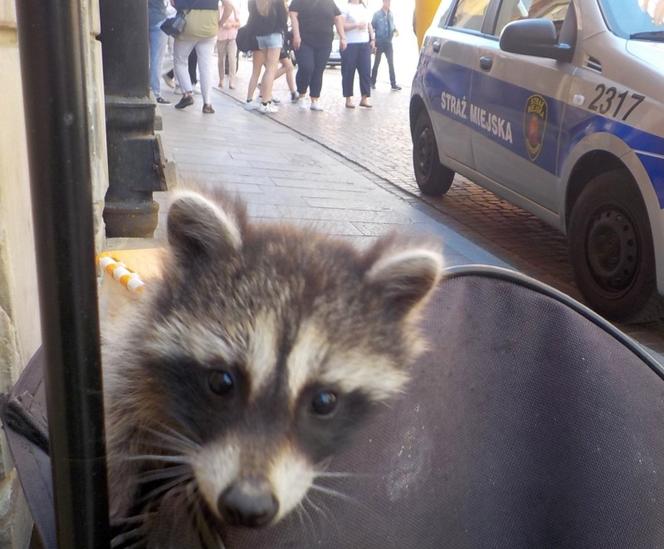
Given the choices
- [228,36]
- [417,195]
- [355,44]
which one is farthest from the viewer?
[228,36]

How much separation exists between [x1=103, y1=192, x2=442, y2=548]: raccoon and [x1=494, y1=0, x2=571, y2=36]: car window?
17.1 ft

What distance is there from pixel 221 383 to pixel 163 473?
25 cm

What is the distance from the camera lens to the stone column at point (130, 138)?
504 centimetres

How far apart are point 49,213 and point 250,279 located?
725 millimetres

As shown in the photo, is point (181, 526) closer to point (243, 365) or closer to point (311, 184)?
point (243, 365)

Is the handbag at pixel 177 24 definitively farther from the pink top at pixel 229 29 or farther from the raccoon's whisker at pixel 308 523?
the raccoon's whisker at pixel 308 523

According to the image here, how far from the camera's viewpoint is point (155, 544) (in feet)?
4.99

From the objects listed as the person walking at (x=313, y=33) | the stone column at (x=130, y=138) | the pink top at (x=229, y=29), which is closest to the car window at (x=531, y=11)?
the stone column at (x=130, y=138)

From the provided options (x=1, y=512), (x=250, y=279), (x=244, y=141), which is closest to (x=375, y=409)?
(x=250, y=279)

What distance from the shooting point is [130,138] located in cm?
512

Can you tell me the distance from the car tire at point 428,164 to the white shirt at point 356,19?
7.61 meters

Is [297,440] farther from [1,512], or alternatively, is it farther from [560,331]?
[1,512]

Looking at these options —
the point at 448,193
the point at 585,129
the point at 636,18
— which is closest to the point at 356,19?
the point at 448,193

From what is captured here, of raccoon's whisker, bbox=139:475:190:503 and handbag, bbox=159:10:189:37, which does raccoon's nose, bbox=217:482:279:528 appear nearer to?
raccoon's whisker, bbox=139:475:190:503
